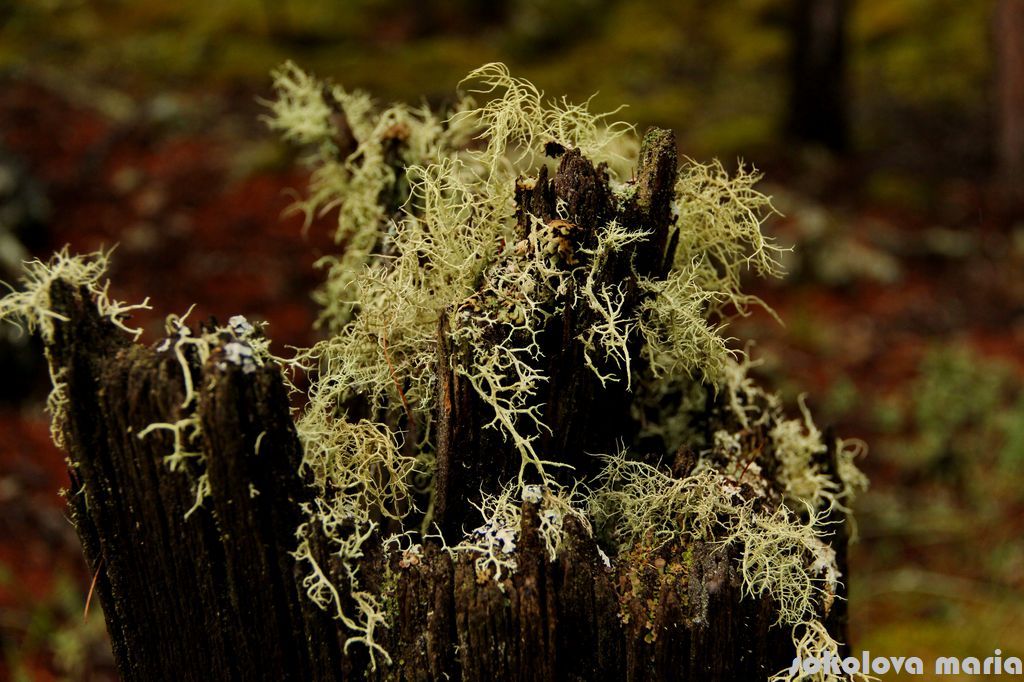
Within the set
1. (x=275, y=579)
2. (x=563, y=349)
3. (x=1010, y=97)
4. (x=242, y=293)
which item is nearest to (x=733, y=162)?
(x=1010, y=97)

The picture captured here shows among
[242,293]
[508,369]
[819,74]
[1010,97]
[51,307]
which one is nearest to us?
[51,307]

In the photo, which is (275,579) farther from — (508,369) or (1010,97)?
(1010,97)

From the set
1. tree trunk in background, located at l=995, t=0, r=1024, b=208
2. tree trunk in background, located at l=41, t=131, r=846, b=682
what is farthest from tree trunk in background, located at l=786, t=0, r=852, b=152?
tree trunk in background, located at l=41, t=131, r=846, b=682

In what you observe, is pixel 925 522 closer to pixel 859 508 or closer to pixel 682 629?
pixel 859 508

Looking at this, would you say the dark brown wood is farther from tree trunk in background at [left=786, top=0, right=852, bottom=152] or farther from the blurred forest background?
tree trunk in background at [left=786, top=0, right=852, bottom=152]

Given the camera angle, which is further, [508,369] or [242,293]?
[242,293]

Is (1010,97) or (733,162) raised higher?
(1010,97)

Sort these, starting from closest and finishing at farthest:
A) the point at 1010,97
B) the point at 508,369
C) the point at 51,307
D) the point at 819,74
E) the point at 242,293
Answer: the point at 51,307 → the point at 508,369 → the point at 242,293 → the point at 1010,97 → the point at 819,74

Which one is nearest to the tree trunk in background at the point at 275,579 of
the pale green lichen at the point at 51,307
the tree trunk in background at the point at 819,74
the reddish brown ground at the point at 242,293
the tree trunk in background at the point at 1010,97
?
the pale green lichen at the point at 51,307
